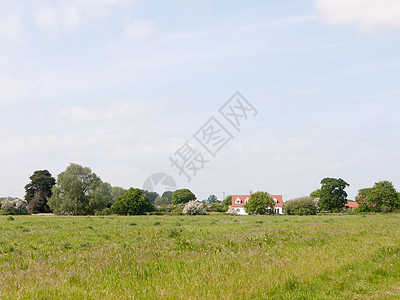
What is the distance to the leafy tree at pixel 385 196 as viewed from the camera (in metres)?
79.8

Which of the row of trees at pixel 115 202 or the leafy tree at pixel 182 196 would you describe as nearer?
the row of trees at pixel 115 202

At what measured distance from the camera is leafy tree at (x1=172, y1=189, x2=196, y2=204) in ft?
534

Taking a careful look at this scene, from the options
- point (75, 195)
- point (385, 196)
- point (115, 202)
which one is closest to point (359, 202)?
point (385, 196)

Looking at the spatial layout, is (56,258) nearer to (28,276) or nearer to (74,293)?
(28,276)

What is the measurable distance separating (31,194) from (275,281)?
319ft

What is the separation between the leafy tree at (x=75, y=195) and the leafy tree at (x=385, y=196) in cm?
6488

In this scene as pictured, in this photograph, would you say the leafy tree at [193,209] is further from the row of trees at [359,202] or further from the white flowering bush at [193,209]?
the row of trees at [359,202]

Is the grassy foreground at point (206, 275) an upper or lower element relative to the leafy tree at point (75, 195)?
lower

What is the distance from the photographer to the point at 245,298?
7508mm

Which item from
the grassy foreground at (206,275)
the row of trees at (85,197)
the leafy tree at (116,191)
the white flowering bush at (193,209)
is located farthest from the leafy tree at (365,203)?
the leafy tree at (116,191)

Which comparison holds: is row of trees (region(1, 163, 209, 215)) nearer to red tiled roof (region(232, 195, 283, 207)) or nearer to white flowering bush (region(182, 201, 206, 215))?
white flowering bush (region(182, 201, 206, 215))

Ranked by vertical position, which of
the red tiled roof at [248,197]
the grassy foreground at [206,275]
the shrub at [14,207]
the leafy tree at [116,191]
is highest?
the leafy tree at [116,191]

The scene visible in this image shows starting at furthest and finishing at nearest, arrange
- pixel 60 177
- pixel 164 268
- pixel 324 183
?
1. pixel 324 183
2. pixel 60 177
3. pixel 164 268

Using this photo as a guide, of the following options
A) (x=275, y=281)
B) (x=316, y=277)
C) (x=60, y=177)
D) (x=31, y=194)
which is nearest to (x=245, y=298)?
(x=275, y=281)
